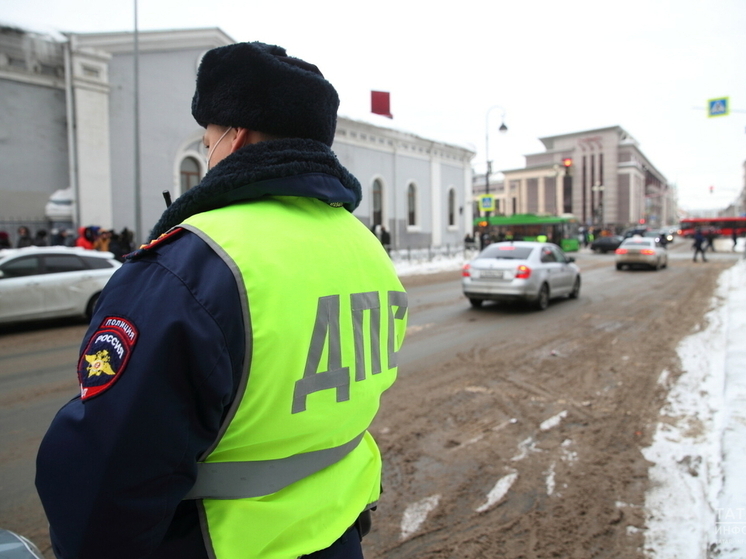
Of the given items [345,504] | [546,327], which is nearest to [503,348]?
[546,327]

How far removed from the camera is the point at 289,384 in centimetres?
113

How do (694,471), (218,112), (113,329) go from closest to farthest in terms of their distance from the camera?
(113,329) → (218,112) → (694,471)

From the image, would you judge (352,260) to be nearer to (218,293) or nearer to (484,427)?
(218,293)

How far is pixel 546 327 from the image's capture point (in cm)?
1004

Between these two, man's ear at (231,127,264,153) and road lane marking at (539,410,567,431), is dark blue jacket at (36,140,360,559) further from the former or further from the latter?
road lane marking at (539,410,567,431)

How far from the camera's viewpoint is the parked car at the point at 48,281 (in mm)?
9352

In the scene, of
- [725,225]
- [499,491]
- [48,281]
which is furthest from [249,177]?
[725,225]

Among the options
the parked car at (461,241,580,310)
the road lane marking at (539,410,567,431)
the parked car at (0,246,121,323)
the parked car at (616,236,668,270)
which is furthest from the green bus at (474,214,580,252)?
the road lane marking at (539,410,567,431)

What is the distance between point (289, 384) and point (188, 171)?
803 inches

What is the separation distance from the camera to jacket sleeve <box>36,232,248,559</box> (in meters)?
1.00

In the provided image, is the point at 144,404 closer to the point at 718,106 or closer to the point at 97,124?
the point at 97,124

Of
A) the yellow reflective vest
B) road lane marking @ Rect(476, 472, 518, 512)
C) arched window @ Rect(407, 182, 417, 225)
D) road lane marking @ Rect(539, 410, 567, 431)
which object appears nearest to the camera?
the yellow reflective vest

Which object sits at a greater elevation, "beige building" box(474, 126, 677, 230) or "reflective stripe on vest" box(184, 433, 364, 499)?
"beige building" box(474, 126, 677, 230)

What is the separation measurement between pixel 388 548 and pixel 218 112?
271 cm
